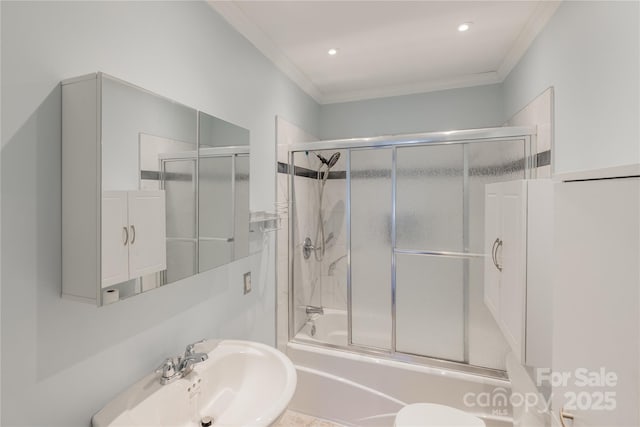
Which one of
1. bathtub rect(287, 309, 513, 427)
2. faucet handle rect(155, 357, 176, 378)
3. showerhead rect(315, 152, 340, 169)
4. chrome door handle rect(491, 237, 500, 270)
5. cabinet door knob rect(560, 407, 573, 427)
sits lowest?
bathtub rect(287, 309, 513, 427)

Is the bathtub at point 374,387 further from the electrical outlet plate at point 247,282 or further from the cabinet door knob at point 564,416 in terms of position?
the cabinet door knob at point 564,416

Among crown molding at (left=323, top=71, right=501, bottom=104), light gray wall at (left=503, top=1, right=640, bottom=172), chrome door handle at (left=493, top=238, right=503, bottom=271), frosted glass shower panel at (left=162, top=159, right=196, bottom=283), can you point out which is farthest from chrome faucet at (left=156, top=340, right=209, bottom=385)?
crown molding at (left=323, top=71, right=501, bottom=104)

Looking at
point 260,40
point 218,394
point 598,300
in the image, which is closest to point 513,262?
point 598,300

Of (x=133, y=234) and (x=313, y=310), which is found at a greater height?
(x=133, y=234)

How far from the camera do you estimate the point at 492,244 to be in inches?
62.4

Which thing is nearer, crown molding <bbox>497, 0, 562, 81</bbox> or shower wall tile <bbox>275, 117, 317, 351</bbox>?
crown molding <bbox>497, 0, 562, 81</bbox>

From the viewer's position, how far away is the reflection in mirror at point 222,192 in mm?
1340

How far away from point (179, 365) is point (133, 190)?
0.74m

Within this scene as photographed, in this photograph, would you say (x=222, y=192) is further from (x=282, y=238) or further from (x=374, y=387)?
(x=374, y=387)

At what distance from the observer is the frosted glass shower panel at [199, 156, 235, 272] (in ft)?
4.39

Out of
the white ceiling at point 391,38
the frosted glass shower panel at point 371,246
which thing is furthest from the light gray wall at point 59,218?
the frosted glass shower panel at point 371,246

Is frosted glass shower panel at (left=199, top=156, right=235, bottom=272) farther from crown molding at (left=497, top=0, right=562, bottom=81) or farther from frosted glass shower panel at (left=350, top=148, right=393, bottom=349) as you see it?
crown molding at (left=497, top=0, right=562, bottom=81)

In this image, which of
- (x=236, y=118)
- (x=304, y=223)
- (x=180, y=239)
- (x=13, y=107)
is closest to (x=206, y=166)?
(x=180, y=239)

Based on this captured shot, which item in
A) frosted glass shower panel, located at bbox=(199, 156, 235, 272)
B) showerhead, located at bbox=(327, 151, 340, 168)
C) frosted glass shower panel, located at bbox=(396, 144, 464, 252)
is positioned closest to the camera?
frosted glass shower panel, located at bbox=(199, 156, 235, 272)
